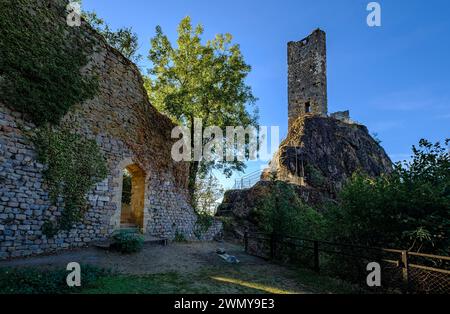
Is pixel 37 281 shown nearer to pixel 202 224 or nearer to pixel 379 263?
pixel 379 263

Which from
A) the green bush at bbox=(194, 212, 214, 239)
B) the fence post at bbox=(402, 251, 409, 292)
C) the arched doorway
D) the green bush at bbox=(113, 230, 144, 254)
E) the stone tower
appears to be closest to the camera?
the fence post at bbox=(402, 251, 409, 292)

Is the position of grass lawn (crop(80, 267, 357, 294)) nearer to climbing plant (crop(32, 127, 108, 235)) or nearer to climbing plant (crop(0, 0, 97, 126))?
climbing plant (crop(32, 127, 108, 235))

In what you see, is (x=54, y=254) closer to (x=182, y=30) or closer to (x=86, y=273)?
(x=86, y=273)

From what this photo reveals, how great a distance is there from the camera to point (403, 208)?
6.07 meters

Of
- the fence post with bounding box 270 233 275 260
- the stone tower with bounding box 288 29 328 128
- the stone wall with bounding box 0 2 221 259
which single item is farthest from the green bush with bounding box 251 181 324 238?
the stone tower with bounding box 288 29 328 128

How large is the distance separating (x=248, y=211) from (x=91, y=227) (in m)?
10.8

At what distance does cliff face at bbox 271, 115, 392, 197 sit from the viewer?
24.6 m

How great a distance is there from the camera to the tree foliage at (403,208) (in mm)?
5652

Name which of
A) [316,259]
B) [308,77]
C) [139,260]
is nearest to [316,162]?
[308,77]

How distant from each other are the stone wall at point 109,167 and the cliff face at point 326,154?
11.2 metres

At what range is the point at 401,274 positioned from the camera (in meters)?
5.76

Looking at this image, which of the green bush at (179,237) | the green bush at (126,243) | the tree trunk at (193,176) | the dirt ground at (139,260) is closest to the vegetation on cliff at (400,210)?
the dirt ground at (139,260)

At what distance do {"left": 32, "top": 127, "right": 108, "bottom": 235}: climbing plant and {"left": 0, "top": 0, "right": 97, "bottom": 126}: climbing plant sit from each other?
1.93 ft

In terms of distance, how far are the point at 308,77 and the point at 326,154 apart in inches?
376
